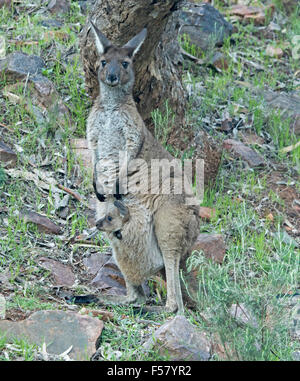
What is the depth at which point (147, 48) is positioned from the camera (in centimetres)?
609

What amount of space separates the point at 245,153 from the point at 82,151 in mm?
1661

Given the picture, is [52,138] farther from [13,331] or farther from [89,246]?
[13,331]

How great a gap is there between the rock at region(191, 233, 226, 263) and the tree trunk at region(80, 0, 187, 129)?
4.27 feet

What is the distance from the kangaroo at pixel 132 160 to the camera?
16.3ft

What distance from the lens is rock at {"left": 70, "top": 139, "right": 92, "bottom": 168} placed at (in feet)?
21.3

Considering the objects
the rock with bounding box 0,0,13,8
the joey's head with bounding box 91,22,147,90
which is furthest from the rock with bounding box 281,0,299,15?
the joey's head with bounding box 91,22,147,90

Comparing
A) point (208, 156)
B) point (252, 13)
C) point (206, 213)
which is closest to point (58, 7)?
point (252, 13)

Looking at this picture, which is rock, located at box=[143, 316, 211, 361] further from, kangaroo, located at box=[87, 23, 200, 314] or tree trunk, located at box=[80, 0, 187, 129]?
tree trunk, located at box=[80, 0, 187, 129]

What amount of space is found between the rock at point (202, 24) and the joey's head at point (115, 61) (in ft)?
9.15

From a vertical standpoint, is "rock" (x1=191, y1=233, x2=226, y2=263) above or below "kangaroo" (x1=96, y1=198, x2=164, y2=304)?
below

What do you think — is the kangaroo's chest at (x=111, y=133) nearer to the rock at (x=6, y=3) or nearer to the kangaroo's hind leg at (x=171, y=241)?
the kangaroo's hind leg at (x=171, y=241)

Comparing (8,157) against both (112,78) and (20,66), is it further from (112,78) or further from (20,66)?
(112,78)

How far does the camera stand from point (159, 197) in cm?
504
